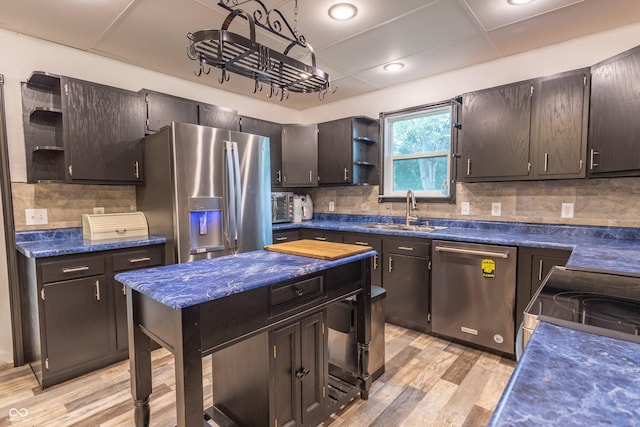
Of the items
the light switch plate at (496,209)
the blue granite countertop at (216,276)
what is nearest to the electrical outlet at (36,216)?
the blue granite countertop at (216,276)

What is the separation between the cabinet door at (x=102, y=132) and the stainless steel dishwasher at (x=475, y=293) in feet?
9.23

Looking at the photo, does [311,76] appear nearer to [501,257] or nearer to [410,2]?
[410,2]

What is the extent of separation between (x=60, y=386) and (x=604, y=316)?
120 inches

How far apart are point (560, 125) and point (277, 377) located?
8.90ft

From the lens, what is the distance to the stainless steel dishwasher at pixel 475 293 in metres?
2.45

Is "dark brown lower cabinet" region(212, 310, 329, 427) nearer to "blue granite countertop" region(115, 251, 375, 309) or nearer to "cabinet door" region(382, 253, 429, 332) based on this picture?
"blue granite countertop" region(115, 251, 375, 309)

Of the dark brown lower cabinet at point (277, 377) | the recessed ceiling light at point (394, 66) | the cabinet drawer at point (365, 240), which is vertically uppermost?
the recessed ceiling light at point (394, 66)

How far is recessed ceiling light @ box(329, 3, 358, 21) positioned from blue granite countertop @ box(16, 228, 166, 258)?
2.20 meters

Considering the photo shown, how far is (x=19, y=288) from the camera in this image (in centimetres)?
248

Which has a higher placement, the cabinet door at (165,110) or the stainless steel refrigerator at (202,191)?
the cabinet door at (165,110)

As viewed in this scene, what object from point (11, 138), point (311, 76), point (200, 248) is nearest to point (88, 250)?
point (200, 248)

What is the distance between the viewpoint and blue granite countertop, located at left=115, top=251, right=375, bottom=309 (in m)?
1.16

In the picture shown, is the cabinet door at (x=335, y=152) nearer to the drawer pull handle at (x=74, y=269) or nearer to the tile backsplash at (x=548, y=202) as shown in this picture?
the tile backsplash at (x=548, y=202)

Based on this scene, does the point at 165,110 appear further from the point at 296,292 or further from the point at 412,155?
the point at 412,155
